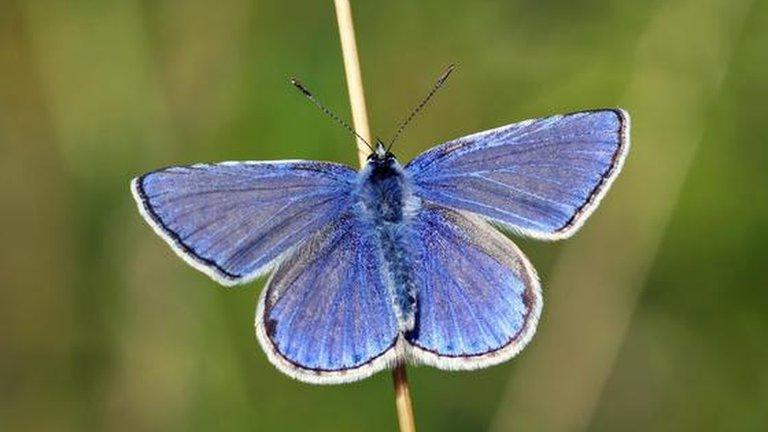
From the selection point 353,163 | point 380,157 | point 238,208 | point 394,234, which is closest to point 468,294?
point 394,234

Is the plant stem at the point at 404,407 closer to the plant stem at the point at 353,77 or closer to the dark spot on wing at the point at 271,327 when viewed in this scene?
the plant stem at the point at 353,77

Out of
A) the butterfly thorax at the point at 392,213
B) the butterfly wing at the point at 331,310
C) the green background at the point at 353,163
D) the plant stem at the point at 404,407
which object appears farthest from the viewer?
the green background at the point at 353,163

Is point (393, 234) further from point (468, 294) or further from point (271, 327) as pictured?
point (271, 327)

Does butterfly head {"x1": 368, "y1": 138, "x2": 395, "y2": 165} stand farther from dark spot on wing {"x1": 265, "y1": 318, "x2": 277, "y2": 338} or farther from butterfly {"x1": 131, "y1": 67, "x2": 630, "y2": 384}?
dark spot on wing {"x1": 265, "y1": 318, "x2": 277, "y2": 338}

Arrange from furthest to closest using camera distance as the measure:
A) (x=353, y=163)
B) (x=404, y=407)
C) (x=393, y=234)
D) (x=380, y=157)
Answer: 1. (x=353, y=163)
2. (x=393, y=234)
3. (x=380, y=157)
4. (x=404, y=407)

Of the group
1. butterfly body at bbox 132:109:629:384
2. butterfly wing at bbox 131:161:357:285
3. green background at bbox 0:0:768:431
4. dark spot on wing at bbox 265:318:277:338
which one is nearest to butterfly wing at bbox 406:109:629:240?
butterfly body at bbox 132:109:629:384

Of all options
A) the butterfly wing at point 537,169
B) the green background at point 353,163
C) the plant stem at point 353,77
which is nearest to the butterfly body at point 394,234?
the butterfly wing at point 537,169
